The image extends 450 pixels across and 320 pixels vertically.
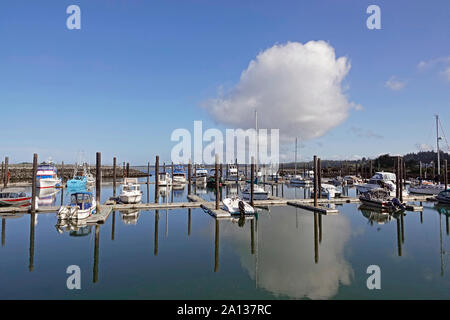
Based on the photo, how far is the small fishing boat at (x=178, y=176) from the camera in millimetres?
74312

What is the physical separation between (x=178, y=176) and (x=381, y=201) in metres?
52.4

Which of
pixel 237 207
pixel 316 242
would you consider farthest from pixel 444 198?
pixel 237 207

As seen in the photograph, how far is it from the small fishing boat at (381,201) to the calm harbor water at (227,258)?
392cm

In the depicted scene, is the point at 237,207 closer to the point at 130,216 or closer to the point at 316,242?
the point at 316,242

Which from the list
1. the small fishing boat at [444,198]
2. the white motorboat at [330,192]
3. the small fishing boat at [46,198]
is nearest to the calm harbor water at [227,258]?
the small fishing boat at [46,198]

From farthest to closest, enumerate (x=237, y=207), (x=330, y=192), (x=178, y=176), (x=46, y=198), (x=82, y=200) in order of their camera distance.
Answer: (x=178, y=176) → (x=46, y=198) → (x=330, y=192) → (x=237, y=207) → (x=82, y=200)

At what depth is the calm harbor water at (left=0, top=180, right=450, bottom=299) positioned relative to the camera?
1251 cm

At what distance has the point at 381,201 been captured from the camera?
110ft

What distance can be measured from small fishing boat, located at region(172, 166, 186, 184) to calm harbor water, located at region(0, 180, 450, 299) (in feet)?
150

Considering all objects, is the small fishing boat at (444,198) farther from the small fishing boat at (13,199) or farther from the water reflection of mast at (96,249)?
the small fishing boat at (13,199)

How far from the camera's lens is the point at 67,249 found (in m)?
18.3

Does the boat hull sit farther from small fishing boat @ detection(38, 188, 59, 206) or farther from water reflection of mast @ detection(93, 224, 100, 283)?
water reflection of mast @ detection(93, 224, 100, 283)
